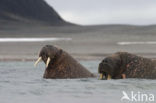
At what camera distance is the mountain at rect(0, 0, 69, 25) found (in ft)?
210

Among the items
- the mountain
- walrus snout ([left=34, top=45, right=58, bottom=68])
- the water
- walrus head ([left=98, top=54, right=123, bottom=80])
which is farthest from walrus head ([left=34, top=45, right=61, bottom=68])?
the mountain

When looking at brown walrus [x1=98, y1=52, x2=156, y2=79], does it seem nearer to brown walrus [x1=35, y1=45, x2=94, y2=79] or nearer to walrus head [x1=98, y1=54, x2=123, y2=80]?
walrus head [x1=98, y1=54, x2=123, y2=80]

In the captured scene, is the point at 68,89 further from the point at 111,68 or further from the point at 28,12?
the point at 28,12

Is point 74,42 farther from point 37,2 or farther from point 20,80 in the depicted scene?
point 37,2

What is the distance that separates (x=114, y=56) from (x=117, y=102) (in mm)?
3527

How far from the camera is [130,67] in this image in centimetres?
1314

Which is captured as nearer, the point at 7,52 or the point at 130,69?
the point at 130,69

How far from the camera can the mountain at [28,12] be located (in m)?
63.9

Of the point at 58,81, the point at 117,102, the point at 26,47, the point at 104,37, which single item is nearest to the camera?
the point at 117,102

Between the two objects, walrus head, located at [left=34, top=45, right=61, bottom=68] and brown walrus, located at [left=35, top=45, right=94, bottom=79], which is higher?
walrus head, located at [left=34, top=45, right=61, bottom=68]

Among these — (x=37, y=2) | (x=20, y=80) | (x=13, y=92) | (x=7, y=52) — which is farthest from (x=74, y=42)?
(x=37, y=2)

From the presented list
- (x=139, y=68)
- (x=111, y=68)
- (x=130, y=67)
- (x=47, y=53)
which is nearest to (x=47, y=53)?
(x=47, y=53)

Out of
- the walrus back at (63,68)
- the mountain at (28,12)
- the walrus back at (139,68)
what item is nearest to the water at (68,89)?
the walrus back at (63,68)

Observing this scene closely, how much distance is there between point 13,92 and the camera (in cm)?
1089
